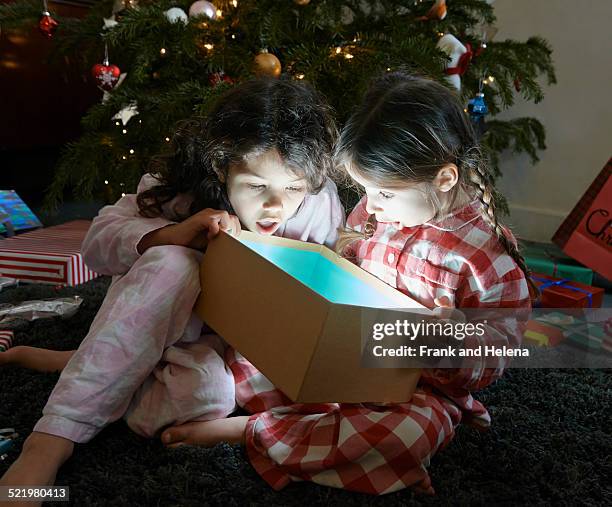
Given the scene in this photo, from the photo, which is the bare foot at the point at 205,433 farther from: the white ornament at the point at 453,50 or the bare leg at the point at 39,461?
the white ornament at the point at 453,50

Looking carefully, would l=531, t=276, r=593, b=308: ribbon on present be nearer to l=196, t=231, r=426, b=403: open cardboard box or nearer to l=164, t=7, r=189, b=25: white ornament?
l=196, t=231, r=426, b=403: open cardboard box

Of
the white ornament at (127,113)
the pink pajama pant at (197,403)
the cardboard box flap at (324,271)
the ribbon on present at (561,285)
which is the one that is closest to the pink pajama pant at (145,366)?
the pink pajama pant at (197,403)

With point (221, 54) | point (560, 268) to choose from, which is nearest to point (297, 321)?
point (221, 54)

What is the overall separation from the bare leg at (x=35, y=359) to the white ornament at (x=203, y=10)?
2.41ft

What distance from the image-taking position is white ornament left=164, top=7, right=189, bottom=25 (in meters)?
1.17

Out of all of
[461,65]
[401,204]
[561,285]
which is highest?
[461,65]

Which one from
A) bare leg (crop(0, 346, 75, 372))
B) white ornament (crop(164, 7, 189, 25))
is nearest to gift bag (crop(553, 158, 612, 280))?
white ornament (crop(164, 7, 189, 25))

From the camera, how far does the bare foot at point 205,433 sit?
28.6 inches

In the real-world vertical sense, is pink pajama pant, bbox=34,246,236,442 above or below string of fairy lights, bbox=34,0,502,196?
below

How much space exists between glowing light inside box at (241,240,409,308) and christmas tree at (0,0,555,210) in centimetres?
38

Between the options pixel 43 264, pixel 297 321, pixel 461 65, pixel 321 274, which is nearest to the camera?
pixel 297 321

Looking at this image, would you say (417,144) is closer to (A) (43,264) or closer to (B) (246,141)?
(B) (246,141)

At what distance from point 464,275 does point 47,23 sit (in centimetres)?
112

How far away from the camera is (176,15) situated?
118cm
